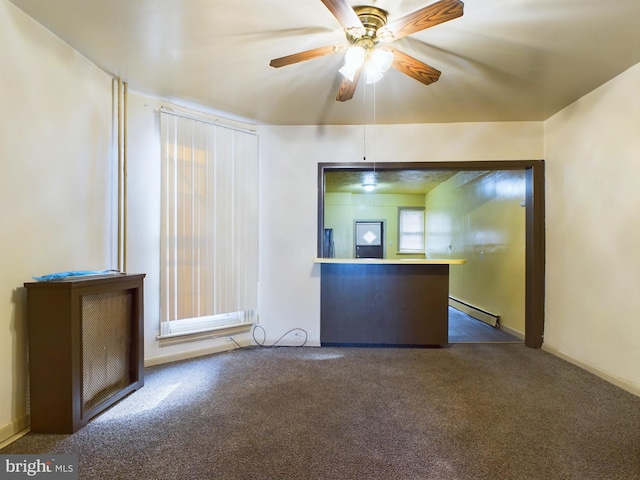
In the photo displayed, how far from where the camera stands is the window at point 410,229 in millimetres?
7793

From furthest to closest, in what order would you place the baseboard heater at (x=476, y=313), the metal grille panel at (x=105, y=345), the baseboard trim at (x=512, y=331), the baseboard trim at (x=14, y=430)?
the baseboard heater at (x=476, y=313) < the baseboard trim at (x=512, y=331) < the metal grille panel at (x=105, y=345) < the baseboard trim at (x=14, y=430)

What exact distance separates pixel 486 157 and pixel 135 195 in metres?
3.52

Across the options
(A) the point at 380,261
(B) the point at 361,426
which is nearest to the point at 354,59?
(A) the point at 380,261

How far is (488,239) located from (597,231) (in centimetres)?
195

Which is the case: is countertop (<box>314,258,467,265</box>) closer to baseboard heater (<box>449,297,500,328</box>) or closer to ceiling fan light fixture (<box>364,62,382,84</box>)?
baseboard heater (<box>449,297,500,328</box>)

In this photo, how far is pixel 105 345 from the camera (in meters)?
2.01

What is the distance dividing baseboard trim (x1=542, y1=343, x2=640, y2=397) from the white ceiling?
2.36m

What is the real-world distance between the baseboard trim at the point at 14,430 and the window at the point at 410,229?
719 centimetres

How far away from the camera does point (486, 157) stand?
3.23 m

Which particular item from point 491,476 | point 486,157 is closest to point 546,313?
point 486,157

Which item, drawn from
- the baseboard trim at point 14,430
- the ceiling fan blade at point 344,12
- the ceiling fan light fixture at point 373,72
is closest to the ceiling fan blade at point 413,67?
the ceiling fan light fixture at point 373,72

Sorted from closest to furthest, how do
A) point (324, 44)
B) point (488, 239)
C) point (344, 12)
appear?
point (344, 12), point (324, 44), point (488, 239)

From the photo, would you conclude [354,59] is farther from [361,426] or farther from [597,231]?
[597,231]

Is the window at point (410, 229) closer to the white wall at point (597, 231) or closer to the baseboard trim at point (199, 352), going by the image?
the white wall at point (597, 231)
